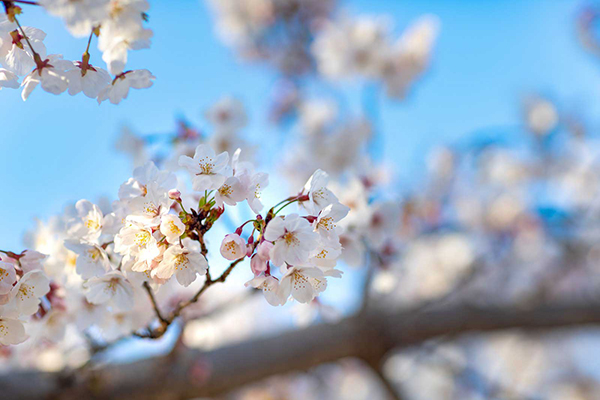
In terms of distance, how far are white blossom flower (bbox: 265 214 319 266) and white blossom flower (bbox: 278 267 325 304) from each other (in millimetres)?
33

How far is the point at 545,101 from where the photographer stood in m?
4.56

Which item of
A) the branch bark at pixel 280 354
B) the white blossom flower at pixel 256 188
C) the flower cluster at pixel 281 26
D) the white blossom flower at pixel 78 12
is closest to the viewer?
the white blossom flower at pixel 78 12

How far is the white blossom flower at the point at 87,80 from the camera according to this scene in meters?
0.72

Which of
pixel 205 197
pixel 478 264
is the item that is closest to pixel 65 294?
pixel 205 197

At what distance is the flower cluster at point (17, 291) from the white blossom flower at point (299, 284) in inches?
16.6

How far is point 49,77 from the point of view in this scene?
71cm

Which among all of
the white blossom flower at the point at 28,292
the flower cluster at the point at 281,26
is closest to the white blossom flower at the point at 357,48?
the flower cluster at the point at 281,26

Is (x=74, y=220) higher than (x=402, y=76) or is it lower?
lower

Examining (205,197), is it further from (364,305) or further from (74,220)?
(364,305)

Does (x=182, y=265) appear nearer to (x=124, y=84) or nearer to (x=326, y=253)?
(x=326, y=253)

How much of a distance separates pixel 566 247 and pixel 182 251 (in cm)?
345

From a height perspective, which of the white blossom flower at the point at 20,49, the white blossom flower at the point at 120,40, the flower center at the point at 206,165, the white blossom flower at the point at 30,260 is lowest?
the flower center at the point at 206,165

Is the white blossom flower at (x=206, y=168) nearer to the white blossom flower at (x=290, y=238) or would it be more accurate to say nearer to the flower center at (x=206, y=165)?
the flower center at (x=206, y=165)

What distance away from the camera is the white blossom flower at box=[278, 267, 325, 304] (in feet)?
2.22
